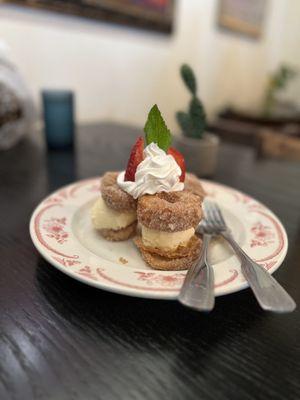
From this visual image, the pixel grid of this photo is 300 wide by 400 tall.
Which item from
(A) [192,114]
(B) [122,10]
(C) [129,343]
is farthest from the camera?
(B) [122,10]

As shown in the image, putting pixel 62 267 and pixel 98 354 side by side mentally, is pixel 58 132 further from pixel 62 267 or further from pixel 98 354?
pixel 98 354

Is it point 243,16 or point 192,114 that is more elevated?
point 243,16

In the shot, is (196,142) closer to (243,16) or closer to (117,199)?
(117,199)

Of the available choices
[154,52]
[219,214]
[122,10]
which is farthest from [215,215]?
[154,52]

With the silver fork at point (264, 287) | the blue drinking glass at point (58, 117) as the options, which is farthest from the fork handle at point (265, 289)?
the blue drinking glass at point (58, 117)

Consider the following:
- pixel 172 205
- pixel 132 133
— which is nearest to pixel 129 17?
pixel 132 133

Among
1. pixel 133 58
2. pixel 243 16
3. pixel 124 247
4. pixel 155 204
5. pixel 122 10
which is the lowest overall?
pixel 124 247

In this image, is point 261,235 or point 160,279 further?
point 261,235

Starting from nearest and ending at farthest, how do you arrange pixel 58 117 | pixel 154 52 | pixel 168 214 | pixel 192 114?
pixel 168 214
pixel 192 114
pixel 58 117
pixel 154 52
